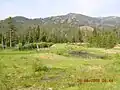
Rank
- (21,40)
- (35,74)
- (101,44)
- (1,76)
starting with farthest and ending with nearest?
(21,40) → (101,44) → (35,74) → (1,76)

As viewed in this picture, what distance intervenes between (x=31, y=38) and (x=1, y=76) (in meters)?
134

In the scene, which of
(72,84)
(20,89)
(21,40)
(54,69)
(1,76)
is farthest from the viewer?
(21,40)

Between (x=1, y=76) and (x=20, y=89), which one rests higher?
(x=1, y=76)

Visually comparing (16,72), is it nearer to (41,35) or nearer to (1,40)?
(1,40)

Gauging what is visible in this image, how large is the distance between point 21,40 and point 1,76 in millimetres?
130250

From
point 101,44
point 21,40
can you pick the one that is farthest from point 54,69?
point 21,40

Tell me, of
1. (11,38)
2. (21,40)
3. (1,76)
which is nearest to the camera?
(1,76)

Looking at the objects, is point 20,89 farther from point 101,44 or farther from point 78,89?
point 101,44

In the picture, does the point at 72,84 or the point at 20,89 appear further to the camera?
the point at 72,84

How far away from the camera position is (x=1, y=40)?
14412 centimetres

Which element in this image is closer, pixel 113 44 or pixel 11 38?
pixel 113 44

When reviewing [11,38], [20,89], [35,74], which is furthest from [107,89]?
[11,38]

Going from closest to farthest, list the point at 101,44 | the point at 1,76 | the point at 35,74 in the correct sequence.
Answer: the point at 1,76
the point at 35,74
the point at 101,44

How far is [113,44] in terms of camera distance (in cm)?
12600
